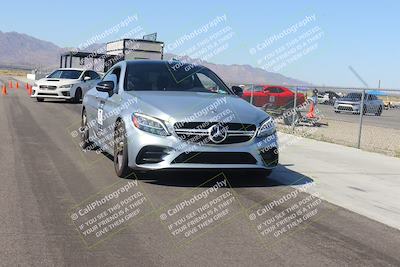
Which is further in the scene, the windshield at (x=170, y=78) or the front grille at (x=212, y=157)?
the windshield at (x=170, y=78)

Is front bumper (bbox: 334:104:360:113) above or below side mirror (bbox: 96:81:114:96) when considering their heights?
above

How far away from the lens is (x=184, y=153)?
21.4 feet

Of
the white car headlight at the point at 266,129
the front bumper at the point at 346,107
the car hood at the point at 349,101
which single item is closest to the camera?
the white car headlight at the point at 266,129

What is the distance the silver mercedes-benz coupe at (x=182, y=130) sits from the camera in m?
6.55

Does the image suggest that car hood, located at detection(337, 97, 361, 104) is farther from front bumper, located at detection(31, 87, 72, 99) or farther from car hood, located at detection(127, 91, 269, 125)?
car hood, located at detection(127, 91, 269, 125)

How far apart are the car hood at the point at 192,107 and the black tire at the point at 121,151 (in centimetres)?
45

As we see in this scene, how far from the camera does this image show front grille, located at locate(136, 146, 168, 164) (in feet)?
21.5

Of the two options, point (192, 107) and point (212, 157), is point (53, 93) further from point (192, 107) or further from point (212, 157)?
point (212, 157)

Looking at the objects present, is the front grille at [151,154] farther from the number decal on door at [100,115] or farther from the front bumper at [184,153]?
the number decal on door at [100,115]

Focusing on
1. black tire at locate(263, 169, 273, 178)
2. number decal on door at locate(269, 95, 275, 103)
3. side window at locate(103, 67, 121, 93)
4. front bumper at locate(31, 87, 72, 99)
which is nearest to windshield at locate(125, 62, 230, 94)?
side window at locate(103, 67, 121, 93)

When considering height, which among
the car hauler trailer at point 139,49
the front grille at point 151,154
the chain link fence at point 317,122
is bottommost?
the front grille at point 151,154

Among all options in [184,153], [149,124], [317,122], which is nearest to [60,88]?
[317,122]

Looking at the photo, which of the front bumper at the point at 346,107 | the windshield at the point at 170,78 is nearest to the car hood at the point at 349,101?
the front bumper at the point at 346,107

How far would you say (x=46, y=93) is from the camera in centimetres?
2277
